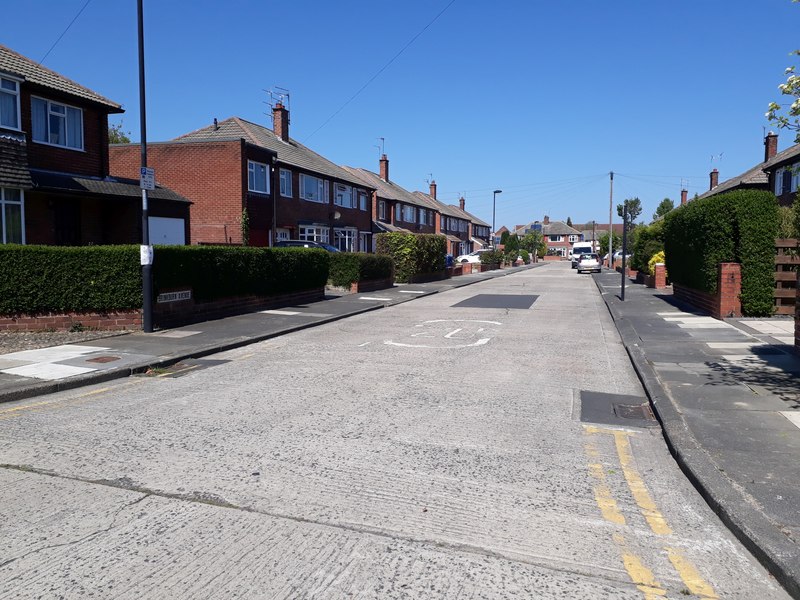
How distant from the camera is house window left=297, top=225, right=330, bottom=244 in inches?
1467

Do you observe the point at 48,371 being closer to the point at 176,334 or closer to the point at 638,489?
the point at 176,334

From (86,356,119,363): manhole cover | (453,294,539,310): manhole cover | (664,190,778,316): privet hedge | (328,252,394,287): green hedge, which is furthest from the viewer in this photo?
(328,252,394,287): green hedge

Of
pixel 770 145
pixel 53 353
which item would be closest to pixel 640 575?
pixel 53 353

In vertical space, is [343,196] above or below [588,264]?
above

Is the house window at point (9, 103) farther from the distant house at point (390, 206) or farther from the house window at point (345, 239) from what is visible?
the distant house at point (390, 206)

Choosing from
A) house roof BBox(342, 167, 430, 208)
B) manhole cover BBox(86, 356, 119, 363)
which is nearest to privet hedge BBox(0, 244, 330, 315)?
manhole cover BBox(86, 356, 119, 363)

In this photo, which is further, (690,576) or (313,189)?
(313,189)

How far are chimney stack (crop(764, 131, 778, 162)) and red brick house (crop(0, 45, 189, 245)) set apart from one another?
46.7m

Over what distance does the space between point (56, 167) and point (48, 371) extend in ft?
44.9

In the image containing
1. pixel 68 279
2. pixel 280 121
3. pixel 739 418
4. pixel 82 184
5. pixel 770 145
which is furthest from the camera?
pixel 770 145

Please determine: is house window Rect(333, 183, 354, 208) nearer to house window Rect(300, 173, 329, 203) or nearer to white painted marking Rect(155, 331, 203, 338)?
house window Rect(300, 173, 329, 203)

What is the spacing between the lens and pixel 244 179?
30125 millimetres

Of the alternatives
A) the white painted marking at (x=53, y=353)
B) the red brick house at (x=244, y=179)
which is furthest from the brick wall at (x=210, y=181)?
the white painted marking at (x=53, y=353)

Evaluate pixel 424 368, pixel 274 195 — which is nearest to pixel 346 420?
pixel 424 368
